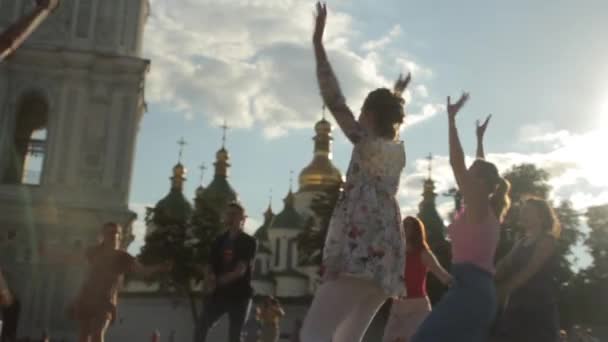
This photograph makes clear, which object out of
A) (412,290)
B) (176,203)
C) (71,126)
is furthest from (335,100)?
(176,203)

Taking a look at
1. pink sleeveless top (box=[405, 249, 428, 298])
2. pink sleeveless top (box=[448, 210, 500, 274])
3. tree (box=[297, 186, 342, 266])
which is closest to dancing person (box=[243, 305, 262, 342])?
pink sleeveless top (box=[405, 249, 428, 298])

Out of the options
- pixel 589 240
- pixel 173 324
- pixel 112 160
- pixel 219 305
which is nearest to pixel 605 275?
pixel 589 240

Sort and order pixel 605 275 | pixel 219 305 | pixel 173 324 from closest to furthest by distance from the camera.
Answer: pixel 219 305 → pixel 173 324 → pixel 605 275

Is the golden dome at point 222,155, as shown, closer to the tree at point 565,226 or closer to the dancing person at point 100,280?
the tree at point 565,226

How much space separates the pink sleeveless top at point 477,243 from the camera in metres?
4.93

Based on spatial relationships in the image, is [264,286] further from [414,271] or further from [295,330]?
[414,271]

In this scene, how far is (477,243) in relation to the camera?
16.2 ft

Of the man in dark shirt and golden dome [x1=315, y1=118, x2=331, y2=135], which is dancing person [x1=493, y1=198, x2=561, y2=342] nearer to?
the man in dark shirt

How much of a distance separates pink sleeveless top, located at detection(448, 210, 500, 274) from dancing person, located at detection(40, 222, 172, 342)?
10.2 ft

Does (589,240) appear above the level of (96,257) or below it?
above

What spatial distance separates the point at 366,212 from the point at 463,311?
0.83 m

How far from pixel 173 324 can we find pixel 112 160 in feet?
45.8

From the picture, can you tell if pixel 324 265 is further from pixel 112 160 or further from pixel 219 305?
pixel 112 160

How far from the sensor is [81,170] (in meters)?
25.8
